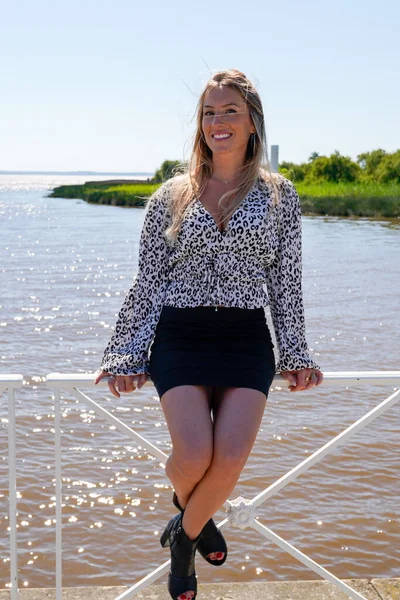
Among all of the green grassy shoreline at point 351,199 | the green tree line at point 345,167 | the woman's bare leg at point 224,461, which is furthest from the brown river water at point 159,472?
the green tree line at point 345,167

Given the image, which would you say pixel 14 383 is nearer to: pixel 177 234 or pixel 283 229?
pixel 177 234

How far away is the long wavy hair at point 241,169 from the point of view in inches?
110

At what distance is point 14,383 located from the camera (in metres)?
2.54

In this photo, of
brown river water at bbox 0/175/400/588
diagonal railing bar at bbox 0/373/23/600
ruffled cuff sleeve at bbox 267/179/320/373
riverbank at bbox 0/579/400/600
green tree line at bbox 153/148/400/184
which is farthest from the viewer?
green tree line at bbox 153/148/400/184

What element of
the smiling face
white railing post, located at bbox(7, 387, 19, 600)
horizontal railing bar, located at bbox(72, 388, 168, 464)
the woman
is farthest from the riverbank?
the smiling face

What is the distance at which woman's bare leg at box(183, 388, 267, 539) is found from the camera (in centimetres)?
240

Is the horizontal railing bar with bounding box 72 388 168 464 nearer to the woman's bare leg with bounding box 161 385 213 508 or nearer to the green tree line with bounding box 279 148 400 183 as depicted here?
the woman's bare leg with bounding box 161 385 213 508

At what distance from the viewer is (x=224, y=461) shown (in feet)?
7.86

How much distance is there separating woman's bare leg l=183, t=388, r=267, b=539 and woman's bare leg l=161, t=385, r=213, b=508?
3 cm

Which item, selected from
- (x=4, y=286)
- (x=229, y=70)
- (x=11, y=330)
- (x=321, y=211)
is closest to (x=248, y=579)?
(x=229, y=70)

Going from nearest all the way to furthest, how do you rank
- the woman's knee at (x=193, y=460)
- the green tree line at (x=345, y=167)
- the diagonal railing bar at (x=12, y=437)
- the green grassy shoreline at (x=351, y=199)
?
the woman's knee at (x=193, y=460)
the diagonal railing bar at (x=12, y=437)
the green grassy shoreline at (x=351, y=199)
the green tree line at (x=345, y=167)

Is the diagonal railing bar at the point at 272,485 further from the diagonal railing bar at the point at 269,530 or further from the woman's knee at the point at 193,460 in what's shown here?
the woman's knee at the point at 193,460

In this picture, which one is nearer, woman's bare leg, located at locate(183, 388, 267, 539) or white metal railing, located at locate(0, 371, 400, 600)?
woman's bare leg, located at locate(183, 388, 267, 539)

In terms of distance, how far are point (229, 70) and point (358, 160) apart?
48477 mm
